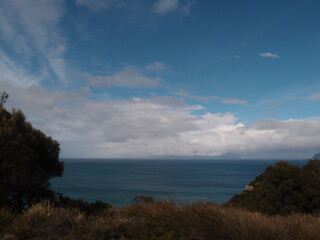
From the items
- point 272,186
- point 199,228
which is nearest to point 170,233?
point 199,228

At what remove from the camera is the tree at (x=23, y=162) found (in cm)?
915

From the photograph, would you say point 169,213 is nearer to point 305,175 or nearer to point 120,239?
point 120,239

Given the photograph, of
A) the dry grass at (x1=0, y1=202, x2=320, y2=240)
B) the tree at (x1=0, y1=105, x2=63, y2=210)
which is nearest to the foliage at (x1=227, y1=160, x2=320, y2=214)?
the dry grass at (x1=0, y1=202, x2=320, y2=240)

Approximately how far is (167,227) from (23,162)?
19.5ft

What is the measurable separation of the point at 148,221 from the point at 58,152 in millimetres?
6912

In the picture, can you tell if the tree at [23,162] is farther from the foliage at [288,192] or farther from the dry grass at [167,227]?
the foliage at [288,192]

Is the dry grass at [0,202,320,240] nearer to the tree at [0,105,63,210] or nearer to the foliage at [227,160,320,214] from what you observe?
the tree at [0,105,63,210]

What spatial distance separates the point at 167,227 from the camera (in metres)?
6.39

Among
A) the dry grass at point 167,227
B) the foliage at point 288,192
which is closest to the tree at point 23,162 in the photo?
the dry grass at point 167,227

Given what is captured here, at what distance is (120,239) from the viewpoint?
524 cm

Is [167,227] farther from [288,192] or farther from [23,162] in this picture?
[288,192]

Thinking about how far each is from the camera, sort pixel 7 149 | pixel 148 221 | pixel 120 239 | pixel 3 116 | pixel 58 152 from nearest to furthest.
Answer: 1. pixel 120 239
2. pixel 148 221
3. pixel 7 149
4. pixel 3 116
5. pixel 58 152

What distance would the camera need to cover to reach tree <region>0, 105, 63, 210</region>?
9.15 m

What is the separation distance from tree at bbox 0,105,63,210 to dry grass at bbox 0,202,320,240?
2.58 metres
